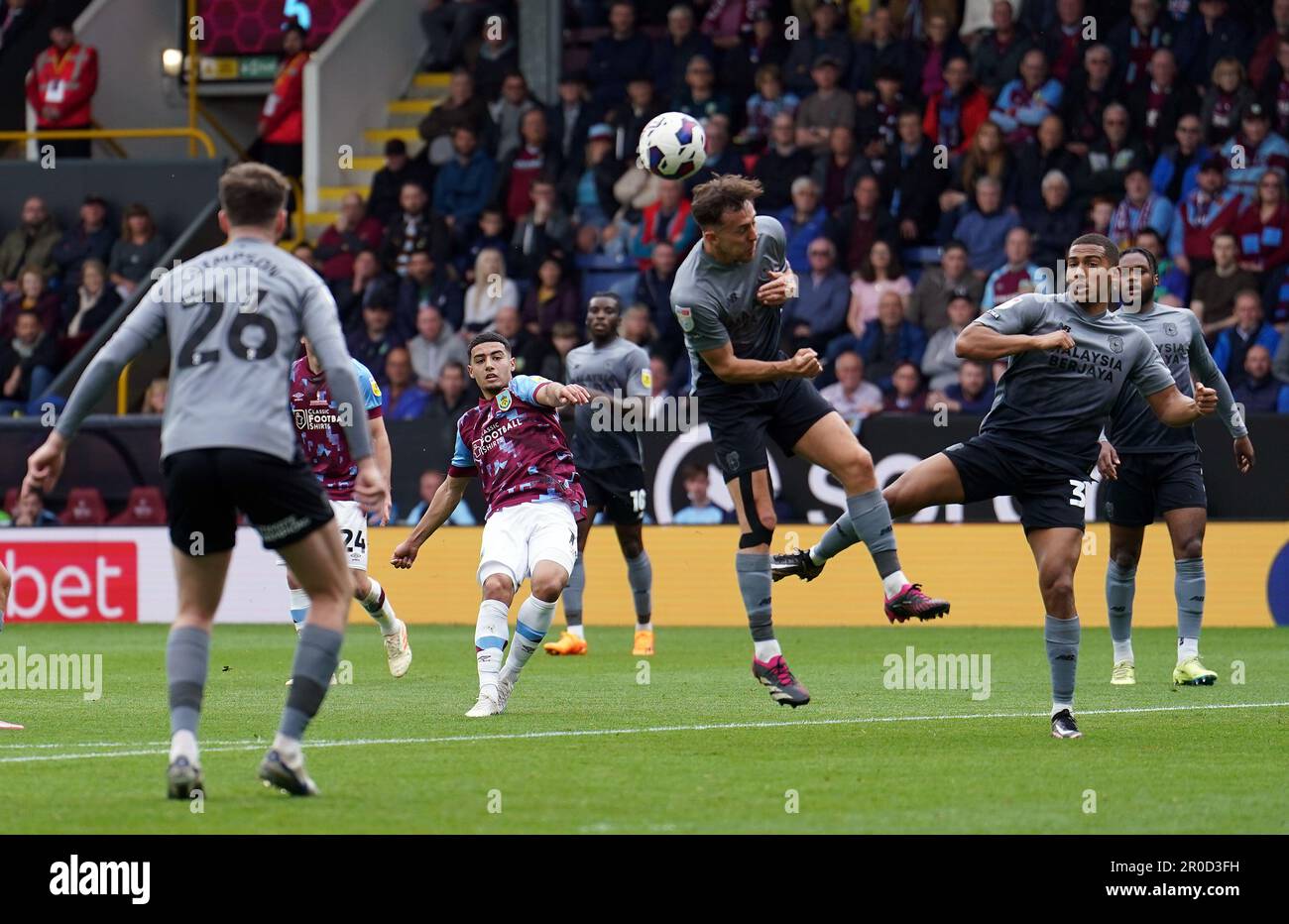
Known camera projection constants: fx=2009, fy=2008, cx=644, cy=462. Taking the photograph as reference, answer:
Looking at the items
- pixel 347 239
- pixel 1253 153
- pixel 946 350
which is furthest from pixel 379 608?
pixel 347 239

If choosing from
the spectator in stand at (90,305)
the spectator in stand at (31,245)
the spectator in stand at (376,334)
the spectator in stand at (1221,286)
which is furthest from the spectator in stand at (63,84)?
the spectator in stand at (1221,286)

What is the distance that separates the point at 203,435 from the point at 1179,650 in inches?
281

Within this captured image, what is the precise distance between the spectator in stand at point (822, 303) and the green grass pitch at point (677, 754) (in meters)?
5.94

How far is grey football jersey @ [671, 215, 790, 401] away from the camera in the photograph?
9.55 m

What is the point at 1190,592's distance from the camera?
40.1 ft

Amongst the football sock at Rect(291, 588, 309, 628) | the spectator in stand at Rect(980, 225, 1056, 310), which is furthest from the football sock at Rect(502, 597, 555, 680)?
the spectator in stand at Rect(980, 225, 1056, 310)

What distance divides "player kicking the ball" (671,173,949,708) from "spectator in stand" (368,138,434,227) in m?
13.4

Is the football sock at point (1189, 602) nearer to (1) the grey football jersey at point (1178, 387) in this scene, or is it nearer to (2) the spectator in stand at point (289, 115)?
(1) the grey football jersey at point (1178, 387)

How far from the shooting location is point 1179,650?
12.0 m

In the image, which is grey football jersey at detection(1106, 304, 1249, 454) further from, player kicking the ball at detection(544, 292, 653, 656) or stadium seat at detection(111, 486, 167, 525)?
stadium seat at detection(111, 486, 167, 525)

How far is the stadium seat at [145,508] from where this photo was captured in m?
19.6

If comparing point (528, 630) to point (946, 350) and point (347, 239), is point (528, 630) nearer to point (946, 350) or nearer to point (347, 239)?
point (946, 350)

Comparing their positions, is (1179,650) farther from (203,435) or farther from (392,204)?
(392,204)

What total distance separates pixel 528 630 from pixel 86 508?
10.9 metres
